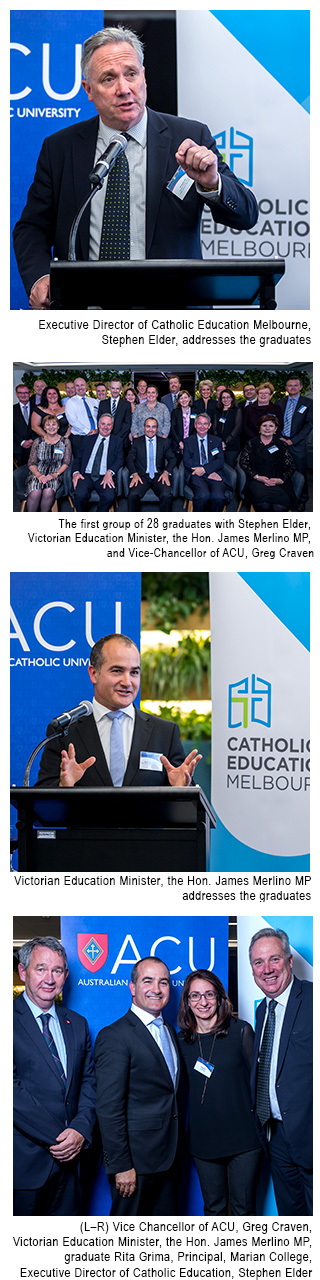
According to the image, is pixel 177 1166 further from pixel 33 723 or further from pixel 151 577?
pixel 151 577

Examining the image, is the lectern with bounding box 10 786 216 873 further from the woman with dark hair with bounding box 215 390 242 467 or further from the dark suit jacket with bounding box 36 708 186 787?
the woman with dark hair with bounding box 215 390 242 467

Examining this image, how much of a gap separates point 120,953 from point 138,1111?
A: 0.48 m

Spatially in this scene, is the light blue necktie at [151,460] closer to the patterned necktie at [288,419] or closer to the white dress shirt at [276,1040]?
the patterned necktie at [288,419]

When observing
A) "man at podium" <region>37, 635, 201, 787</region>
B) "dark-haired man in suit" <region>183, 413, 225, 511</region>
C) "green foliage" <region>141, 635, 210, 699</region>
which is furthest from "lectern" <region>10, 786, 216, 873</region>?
"green foliage" <region>141, 635, 210, 699</region>

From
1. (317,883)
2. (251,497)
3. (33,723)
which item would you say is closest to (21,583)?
(33,723)

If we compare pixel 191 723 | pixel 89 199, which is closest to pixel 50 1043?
pixel 191 723

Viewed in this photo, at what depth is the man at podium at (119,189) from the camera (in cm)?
365

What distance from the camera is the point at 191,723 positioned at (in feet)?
15.9

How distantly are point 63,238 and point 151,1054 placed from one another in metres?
2.52

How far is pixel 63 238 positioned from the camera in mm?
3936

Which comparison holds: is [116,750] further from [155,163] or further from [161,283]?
[155,163]

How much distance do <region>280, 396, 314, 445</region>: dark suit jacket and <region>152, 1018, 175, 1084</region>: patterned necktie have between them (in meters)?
1.88

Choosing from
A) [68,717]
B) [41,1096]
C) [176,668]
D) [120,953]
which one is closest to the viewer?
[68,717]

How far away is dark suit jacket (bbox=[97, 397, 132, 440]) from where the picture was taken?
4.12m
